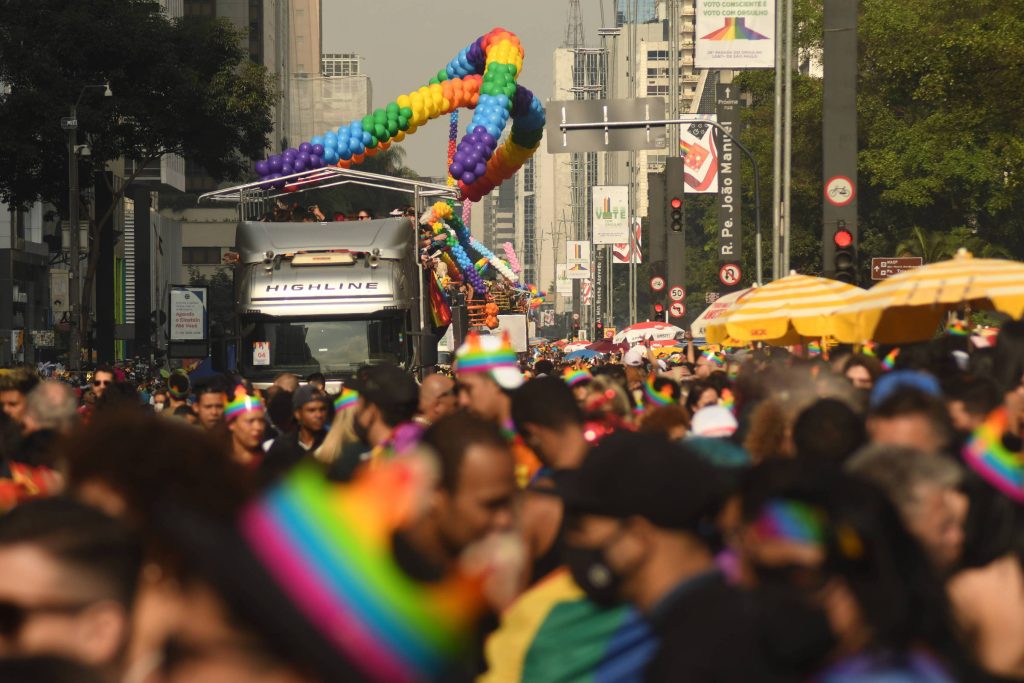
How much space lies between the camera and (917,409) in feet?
17.1

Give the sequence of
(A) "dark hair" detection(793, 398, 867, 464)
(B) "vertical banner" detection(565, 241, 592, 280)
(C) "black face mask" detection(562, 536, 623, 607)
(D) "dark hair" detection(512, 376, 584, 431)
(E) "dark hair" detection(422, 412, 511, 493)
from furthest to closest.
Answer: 1. (B) "vertical banner" detection(565, 241, 592, 280)
2. (D) "dark hair" detection(512, 376, 584, 431)
3. (A) "dark hair" detection(793, 398, 867, 464)
4. (E) "dark hair" detection(422, 412, 511, 493)
5. (C) "black face mask" detection(562, 536, 623, 607)

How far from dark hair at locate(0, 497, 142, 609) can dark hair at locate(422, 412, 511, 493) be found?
145cm

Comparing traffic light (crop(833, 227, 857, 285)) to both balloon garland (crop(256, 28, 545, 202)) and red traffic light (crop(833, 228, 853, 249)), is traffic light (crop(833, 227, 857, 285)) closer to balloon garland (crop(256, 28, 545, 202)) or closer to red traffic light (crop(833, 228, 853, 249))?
red traffic light (crop(833, 228, 853, 249))

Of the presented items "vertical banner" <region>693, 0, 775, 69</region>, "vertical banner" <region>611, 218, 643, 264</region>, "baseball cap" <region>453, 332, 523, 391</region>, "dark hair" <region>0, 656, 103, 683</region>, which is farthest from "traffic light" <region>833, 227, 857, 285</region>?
"vertical banner" <region>611, 218, 643, 264</region>

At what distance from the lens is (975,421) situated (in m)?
6.54

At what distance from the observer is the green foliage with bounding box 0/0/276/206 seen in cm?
→ 3959

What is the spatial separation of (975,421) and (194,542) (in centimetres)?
→ 519

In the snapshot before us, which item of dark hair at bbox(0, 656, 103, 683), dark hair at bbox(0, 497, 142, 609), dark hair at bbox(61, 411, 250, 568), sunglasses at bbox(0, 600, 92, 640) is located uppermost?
dark hair at bbox(61, 411, 250, 568)

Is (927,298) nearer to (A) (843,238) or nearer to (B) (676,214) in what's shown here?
(A) (843,238)

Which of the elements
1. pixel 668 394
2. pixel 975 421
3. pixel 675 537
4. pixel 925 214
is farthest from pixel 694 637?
pixel 925 214

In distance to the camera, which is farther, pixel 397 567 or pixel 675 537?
pixel 675 537

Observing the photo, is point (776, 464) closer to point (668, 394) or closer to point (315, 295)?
point (668, 394)

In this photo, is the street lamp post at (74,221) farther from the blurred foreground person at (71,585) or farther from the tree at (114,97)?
the blurred foreground person at (71,585)

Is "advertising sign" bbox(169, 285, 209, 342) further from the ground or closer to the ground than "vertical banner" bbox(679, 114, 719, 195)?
closer to the ground
